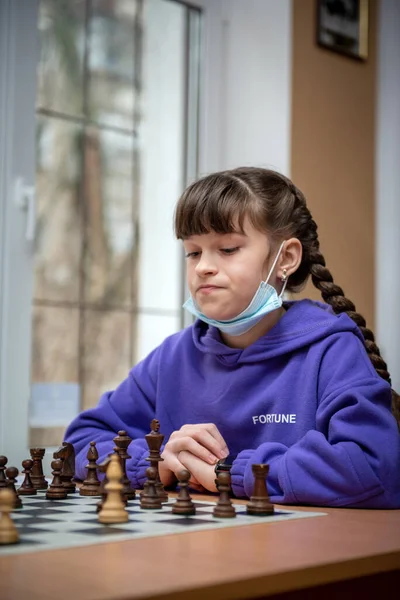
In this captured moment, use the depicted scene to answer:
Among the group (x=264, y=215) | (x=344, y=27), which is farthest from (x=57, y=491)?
(x=344, y=27)

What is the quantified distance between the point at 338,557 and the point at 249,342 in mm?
936

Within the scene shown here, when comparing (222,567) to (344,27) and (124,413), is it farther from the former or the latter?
(344,27)

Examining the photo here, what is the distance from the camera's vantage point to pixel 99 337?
3246 mm

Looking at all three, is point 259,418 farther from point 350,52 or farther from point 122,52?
point 350,52

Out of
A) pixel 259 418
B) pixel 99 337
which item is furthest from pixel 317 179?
pixel 259 418

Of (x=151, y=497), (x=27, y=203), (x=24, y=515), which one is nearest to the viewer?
(x=24, y=515)

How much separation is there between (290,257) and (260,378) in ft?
0.96

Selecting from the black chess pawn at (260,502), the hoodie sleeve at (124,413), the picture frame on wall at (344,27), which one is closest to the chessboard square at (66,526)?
the black chess pawn at (260,502)

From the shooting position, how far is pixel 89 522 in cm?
112

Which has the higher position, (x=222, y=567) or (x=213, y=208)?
(x=213, y=208)

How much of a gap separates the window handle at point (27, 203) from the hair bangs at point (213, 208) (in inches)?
46.5

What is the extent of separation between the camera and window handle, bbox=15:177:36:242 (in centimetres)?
286

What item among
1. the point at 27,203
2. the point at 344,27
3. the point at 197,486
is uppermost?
the point at 344,27

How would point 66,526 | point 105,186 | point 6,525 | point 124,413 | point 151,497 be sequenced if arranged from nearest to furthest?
point 6,525, point 66,526, point 151,497, point 124,413, point 105,186
